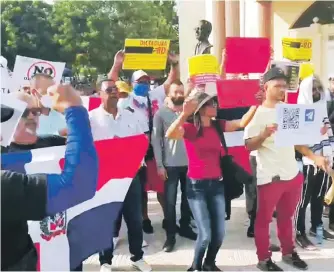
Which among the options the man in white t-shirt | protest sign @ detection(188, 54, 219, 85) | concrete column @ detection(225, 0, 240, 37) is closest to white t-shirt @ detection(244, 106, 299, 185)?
the man in white t-shirt

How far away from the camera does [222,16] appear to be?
14086 millimetres

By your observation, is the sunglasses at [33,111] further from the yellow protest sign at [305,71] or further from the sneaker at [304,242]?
the yellow protest sign at [305,71]

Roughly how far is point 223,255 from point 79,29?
89.6ft

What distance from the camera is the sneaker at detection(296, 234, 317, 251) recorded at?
5.10 m

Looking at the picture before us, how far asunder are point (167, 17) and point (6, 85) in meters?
29.8

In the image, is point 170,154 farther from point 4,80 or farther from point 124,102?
point 4,80

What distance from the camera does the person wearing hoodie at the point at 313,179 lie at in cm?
507

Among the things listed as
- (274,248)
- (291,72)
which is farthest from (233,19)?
(274,248)

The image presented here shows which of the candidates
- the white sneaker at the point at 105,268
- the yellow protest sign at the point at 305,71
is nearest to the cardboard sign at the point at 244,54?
the yellow protest sign at the point at 305,71

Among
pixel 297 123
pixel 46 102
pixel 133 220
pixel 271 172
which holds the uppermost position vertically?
pixel 46 102

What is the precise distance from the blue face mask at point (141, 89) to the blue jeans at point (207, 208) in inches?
83.6

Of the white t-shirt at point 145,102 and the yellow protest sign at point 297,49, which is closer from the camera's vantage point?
the white t-shirt at point 145,102

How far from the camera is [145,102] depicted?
5.84m

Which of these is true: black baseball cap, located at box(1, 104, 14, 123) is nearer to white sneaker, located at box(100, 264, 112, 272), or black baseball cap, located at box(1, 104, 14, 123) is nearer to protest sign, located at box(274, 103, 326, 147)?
protest sign, located at box(274, 103, 326, 147)
